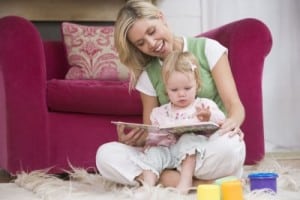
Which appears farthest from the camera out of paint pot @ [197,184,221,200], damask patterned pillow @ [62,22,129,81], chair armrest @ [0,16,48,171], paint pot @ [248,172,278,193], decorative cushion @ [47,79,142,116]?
damask patterned pillow @ [62,22,129,81]

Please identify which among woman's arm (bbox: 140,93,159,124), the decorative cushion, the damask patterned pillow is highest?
the damask patterned pillow

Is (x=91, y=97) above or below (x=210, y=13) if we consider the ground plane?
below

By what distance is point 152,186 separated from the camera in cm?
153

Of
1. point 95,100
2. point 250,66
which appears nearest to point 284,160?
point 250,66

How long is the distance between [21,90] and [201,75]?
2.34 feet

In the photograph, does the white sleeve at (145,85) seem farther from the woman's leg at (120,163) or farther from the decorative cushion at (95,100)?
the decorative cushion at (95,100)

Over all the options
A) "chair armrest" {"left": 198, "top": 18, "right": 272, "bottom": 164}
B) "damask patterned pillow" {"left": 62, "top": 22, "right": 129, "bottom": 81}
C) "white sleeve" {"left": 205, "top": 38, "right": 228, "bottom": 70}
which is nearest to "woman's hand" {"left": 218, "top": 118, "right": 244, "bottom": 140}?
"white sleeve" {"left": 205, "top": 38, "right": 228, "bottom": 70}

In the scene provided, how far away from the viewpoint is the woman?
1.50 meters

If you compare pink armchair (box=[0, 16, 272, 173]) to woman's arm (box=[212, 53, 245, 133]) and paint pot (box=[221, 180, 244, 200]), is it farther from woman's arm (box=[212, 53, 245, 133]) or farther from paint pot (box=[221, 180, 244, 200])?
paint pot (box=[221, 180, 244, 200])

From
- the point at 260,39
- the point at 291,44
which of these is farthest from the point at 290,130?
the point at 260,39

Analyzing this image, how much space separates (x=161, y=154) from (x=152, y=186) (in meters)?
0.11

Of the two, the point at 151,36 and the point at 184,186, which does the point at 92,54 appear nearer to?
the point at 151,36

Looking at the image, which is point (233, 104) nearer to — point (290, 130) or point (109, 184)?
point (109, 184)

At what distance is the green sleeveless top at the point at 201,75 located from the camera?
1.63 metres
